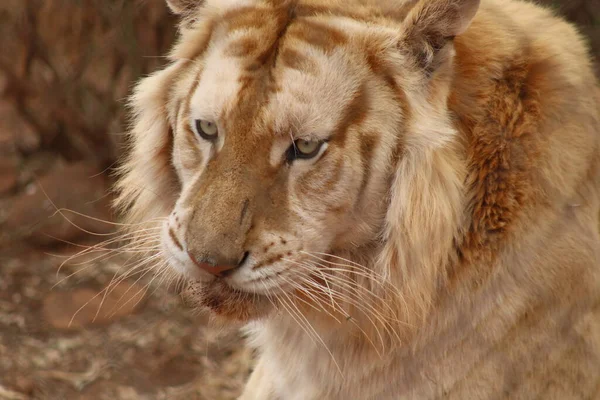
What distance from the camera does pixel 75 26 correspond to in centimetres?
329

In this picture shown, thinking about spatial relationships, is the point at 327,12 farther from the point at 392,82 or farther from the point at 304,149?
the point at 304,149

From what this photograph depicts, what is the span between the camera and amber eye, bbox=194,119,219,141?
166 cm

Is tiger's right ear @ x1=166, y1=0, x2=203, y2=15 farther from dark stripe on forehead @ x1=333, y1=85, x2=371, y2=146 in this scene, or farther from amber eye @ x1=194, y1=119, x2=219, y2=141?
dark stripe on forehead @ x1=333, y1=85, x2=371, y2=146

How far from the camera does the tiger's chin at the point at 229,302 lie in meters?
1.66

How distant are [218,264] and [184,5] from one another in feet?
2.06

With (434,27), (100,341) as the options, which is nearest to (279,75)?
(434,27)

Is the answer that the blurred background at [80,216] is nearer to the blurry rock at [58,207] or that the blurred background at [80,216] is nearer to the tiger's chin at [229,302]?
the blurry rock at [58,207]

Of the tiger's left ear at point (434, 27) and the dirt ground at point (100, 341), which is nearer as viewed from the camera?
the tiger's left ear at point (434, 27)

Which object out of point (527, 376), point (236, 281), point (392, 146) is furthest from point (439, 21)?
point (527, 376)

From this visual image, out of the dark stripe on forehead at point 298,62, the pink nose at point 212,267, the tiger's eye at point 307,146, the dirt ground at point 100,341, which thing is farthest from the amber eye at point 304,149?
the dirt ground at point 100,341

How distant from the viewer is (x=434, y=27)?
1574mm

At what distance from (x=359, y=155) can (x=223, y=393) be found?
4.61ft

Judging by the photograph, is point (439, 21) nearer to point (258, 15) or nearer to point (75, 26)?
point (258, 15)

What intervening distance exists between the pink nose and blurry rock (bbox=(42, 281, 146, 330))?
141 centimetres
